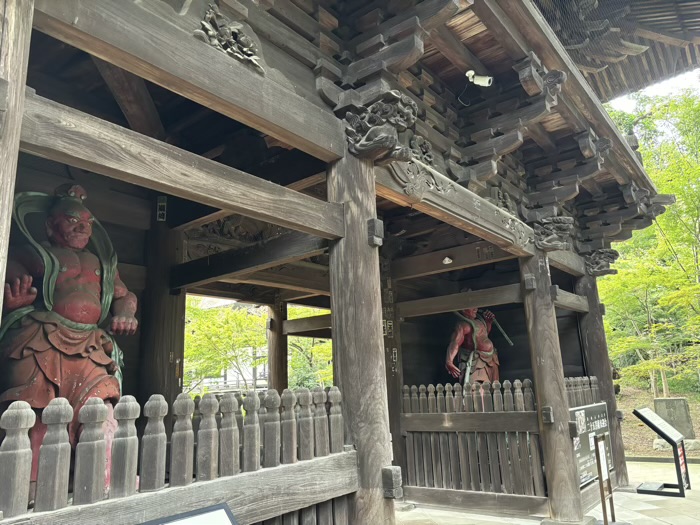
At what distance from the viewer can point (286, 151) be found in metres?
3.95

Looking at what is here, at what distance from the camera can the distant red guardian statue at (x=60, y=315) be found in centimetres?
241

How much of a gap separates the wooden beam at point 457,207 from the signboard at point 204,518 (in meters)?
2.43

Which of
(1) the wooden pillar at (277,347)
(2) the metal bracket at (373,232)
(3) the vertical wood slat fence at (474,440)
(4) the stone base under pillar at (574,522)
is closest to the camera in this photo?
(2) the metal bracket at (373,232)

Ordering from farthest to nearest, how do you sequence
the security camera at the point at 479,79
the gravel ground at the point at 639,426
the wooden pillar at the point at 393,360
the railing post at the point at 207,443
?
the gravel ground at the point at 639,426
the wooden pillar at the point at 393,360
the security camera at the point at 479,79
the railing post at the point at 207,443

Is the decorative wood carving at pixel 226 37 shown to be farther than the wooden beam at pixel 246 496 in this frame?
Yes

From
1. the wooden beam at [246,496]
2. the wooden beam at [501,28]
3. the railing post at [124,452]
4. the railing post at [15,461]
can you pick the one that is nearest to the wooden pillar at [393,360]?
the wooden beam at [501,28]

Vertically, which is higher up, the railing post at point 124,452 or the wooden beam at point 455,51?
the wooden beam at point 455,51

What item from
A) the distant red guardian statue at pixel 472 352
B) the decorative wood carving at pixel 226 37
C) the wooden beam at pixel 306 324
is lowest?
the distant red guardian statue at pixel 472 352

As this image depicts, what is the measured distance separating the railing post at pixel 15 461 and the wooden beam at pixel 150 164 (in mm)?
940

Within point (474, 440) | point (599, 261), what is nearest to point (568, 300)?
point (599, 261)

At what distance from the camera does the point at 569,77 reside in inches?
178

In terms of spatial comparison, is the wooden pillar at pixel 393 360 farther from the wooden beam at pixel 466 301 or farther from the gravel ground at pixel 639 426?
the gravel ground at pixel 639 426

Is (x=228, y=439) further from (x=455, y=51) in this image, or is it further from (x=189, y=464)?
(x=455, y=51)

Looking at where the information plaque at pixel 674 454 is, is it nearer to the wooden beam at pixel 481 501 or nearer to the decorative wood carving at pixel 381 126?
the wooden beam at pixel 481 501
